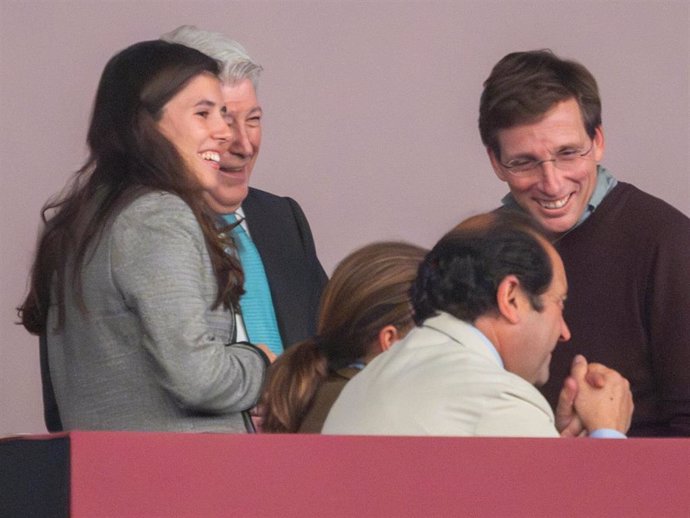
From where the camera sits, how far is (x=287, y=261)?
9.06 feet

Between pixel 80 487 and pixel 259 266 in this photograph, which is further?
pixel 259 266

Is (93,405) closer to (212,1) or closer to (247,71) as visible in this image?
(247,71)

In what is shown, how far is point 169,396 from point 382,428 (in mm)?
488

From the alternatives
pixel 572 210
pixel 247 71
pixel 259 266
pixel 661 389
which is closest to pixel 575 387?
pixel 661 389

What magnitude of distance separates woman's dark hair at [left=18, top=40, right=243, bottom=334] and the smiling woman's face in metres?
0.02

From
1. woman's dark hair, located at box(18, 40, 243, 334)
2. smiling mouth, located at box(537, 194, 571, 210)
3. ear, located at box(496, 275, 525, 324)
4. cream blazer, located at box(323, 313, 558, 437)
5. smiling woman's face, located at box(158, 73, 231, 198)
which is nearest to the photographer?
cream blazer, located at box(323, 313, 558, 437)

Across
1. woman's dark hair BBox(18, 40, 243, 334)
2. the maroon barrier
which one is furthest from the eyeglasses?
the maroon barrier

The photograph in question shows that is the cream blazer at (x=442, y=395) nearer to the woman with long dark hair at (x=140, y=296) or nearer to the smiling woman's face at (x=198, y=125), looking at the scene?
the woman with long dark hair at (x=140, y=296)

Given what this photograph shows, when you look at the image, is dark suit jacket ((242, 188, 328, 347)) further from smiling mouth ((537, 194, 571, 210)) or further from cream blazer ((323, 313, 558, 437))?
cream blazer ((323, 313, 558, 437))

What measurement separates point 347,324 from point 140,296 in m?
0.29

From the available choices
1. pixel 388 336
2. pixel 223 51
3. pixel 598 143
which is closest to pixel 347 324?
pixel 388 336

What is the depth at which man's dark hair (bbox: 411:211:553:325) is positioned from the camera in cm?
193

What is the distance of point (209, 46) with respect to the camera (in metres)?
2.86

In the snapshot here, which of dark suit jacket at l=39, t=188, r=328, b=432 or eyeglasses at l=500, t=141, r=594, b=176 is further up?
eyeglasses at l=500, t=141, r=594, b=176
